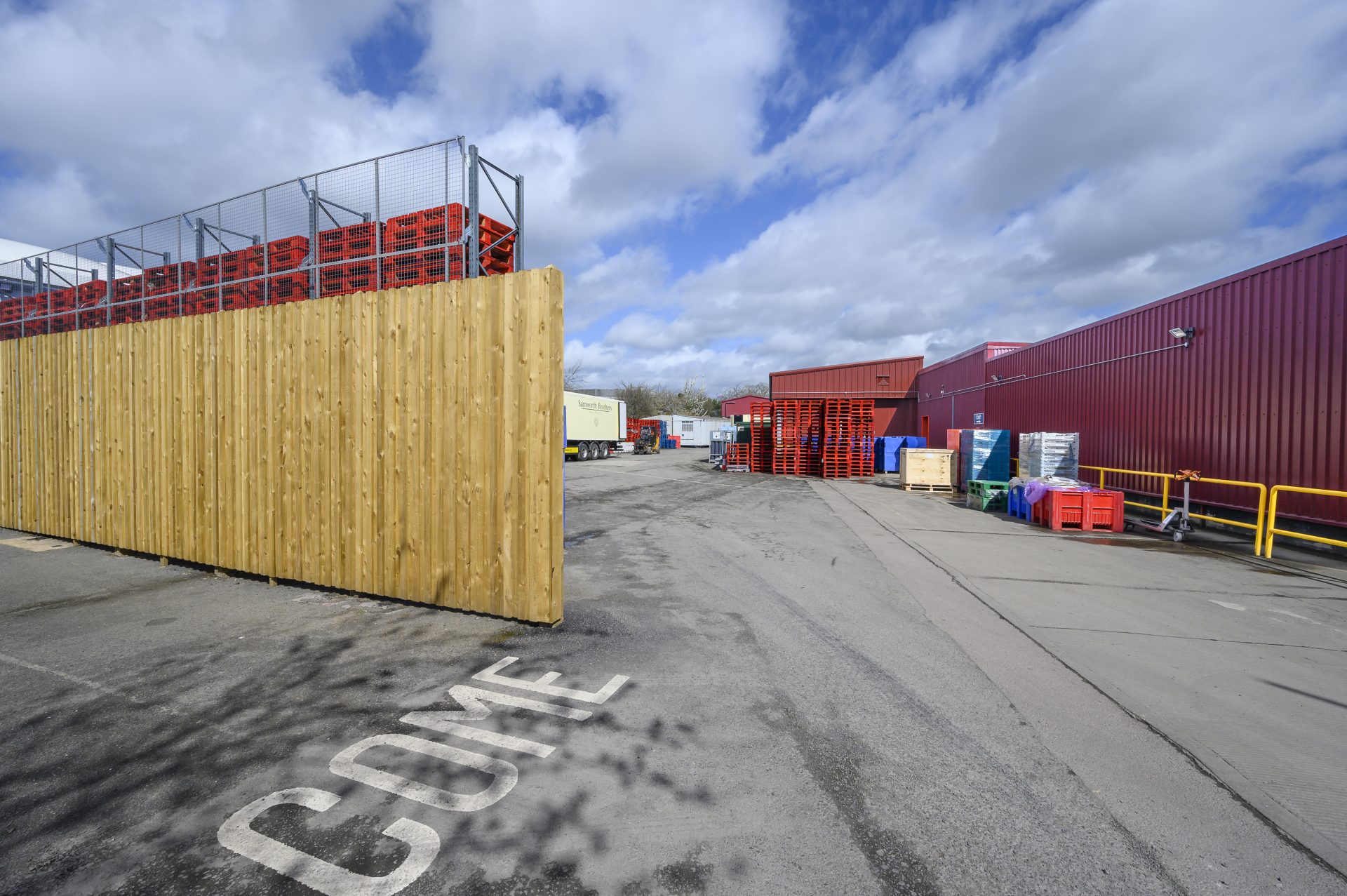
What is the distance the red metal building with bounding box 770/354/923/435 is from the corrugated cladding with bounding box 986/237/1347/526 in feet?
52.3

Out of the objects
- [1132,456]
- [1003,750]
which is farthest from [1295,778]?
[1132,456]

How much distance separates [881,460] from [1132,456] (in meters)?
12.4

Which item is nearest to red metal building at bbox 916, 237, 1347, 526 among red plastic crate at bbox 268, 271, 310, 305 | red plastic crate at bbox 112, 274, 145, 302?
red plastic crate at bbox 268, 271, 310, 305

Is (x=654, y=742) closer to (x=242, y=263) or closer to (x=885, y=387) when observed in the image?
(x=242, y=263)

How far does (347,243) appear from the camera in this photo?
9766mm

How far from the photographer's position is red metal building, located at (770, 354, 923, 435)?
30.7 metres

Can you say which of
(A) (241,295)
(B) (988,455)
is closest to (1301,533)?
(B) (988,455)

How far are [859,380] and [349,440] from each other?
96.9ft

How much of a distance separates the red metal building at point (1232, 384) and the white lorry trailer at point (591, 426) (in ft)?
66.9

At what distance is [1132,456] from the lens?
1264 centimetres

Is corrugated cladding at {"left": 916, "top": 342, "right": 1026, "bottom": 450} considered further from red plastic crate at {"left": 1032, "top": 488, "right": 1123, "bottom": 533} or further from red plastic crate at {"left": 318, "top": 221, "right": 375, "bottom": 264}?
red plastic crate at {"left": 318, "top": 221, "right": 375, "bottom": 264}

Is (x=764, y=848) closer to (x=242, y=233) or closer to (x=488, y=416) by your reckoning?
(x=488, y=416)

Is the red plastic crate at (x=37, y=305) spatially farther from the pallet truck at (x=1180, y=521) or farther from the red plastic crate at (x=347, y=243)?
the pallet truck at (x=1180, y=521)

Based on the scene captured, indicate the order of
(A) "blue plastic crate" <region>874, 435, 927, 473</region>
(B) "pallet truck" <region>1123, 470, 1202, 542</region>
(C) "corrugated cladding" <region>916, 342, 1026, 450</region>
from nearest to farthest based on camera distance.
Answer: (B) "pallet truck" <region>1123, 470, 1202, 542</region>
(C) "corrugated cladding" <region>916, 342, 1026, 450</region>
(A) "blue plastic crate" <region>874, 435, 927, 473</region>
